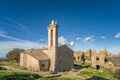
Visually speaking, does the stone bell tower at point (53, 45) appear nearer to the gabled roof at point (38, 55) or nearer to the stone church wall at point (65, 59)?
the gabled roof at point (38, 55)

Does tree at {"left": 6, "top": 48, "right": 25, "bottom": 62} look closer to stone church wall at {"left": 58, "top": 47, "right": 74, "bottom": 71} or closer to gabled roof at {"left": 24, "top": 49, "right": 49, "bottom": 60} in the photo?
gabled roof at {"left": 24, "top": 49, "right": 49, "bottom": 60}

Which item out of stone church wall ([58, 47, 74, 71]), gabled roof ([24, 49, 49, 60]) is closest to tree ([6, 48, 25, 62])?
gabled roof ([24, 49, 49, 60])

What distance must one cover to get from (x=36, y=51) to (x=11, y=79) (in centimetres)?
2082

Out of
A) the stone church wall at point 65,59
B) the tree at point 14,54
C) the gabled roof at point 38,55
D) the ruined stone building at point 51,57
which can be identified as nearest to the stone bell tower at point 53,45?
the ruined stone building at point 51,57

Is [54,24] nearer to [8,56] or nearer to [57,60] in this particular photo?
[57,60]

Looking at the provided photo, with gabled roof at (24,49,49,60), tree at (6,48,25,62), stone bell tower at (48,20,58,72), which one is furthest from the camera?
tree at (6,48,25,62)

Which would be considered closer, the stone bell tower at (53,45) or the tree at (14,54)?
the stone bell tower at (53,45)

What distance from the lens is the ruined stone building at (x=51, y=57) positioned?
43.0 meters

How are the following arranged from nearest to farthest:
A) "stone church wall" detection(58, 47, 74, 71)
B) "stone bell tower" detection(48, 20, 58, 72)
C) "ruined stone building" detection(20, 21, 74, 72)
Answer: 1. "ruined stone building" detection(20, 21, 74, 72)
2. "stone bell tower" detection(48, 20, 58, 72)
3. "stone church wall" detection(58, 47, 74, 71)

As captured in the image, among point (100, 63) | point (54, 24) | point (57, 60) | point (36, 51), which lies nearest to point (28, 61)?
point (36, 51)

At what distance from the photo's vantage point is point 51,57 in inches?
1725

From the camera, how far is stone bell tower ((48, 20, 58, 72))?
43188mm

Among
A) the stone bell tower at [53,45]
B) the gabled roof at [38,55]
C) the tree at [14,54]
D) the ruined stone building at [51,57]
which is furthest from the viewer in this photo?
the tree at [14,54]

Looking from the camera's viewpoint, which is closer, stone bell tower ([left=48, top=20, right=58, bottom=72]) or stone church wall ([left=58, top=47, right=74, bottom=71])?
stone bell tower ([left=48, top=20, right=58, bottom=72])
